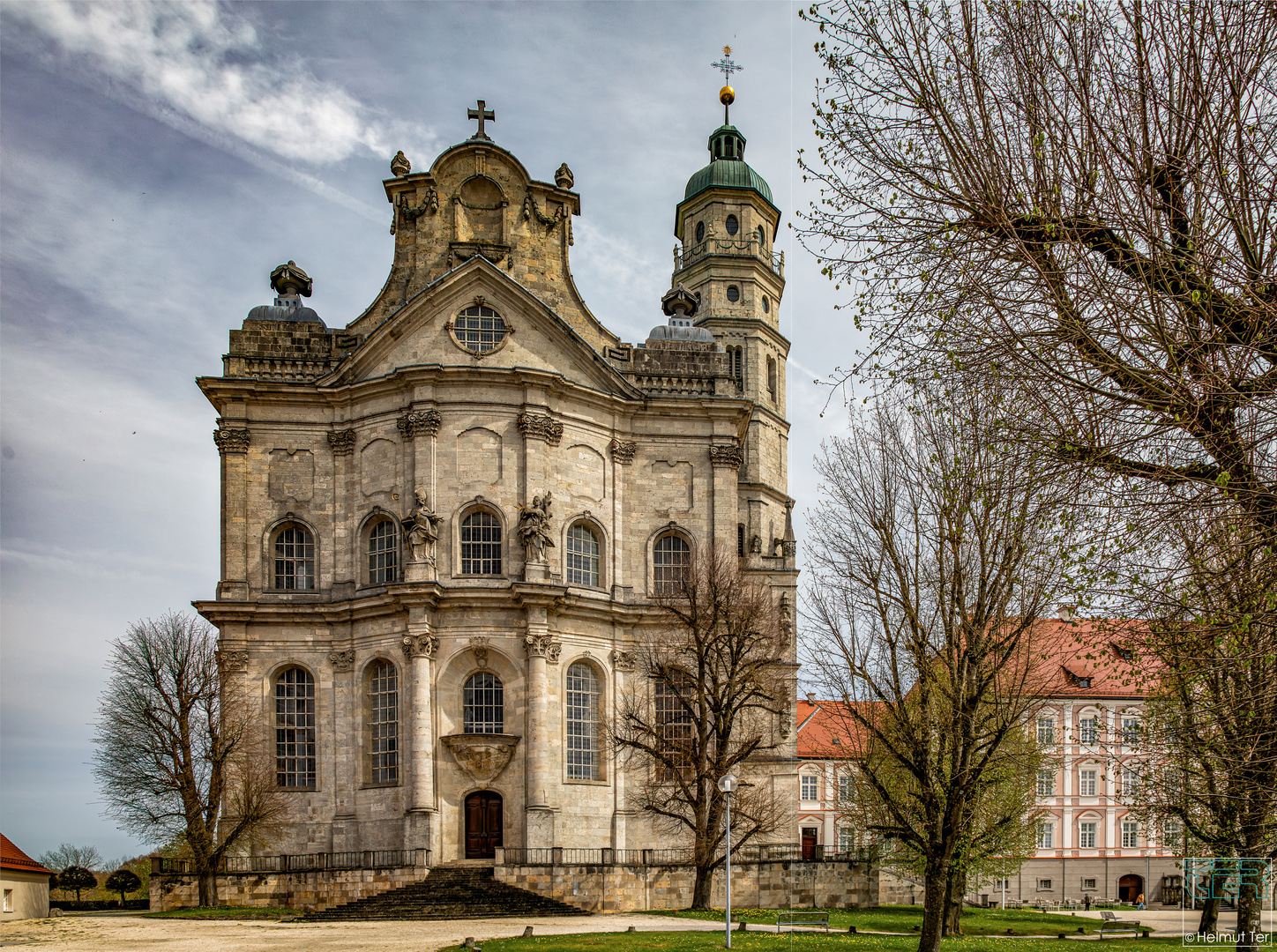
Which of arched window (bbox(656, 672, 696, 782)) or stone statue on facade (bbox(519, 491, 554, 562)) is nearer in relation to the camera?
arched window (bbox(656, 672, 696, 782))

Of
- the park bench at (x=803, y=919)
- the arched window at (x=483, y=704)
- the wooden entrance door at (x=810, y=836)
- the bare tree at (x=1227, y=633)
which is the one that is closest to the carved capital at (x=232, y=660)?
the arched window at (x=483, y=704)

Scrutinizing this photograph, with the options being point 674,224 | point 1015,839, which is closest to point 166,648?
point 1015,839

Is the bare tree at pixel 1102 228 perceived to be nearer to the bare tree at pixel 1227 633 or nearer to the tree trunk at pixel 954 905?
the bare tree at pixel 1227 633

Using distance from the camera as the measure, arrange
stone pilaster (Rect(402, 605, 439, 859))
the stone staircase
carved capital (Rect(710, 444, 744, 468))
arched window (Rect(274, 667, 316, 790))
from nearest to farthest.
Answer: the stone staircase < stone pilaster (Rect(402, 605, 439, 859)) < arched window (Rect(274, 667, 316, 790)) < carved capital (Rect(710, 444, 744, 468))

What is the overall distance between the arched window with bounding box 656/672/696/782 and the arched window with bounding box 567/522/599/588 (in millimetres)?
3994

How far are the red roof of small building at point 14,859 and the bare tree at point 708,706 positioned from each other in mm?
16422

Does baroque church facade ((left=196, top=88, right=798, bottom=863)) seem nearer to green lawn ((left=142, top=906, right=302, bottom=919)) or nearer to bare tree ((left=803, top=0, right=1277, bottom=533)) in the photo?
green lawn ((left=142, top=906, right=302, bottom=919))

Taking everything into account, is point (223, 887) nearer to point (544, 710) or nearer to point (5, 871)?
point (5, 871)

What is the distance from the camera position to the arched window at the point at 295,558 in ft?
124

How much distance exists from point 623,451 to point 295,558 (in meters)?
11.1

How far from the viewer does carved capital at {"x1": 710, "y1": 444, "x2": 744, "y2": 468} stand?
129 feet

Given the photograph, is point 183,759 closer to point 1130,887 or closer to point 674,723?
point 674,723

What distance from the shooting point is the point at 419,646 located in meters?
34.4

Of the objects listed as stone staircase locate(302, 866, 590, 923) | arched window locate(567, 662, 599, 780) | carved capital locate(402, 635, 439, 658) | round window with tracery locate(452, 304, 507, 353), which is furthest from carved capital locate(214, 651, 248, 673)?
round window with tracery locate(452, 304, 507, 353)
